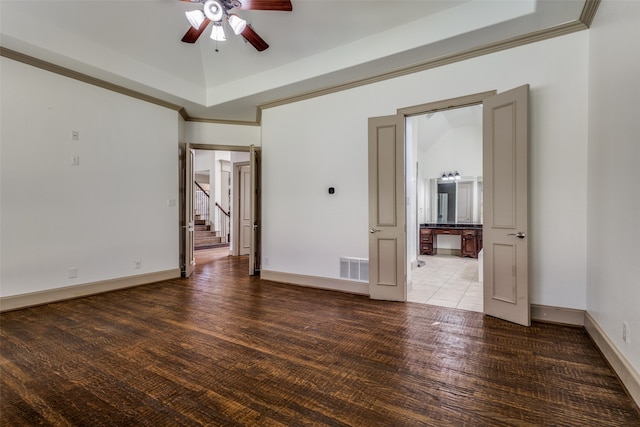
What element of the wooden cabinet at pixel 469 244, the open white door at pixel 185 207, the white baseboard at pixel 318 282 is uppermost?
the open white door at pixel 185 207

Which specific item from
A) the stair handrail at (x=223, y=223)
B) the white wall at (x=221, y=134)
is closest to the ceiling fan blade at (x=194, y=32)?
the white wall at (x=221, y=134)

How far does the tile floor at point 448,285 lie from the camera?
3.95 metres

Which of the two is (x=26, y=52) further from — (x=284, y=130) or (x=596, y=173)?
(x=596, y=173)

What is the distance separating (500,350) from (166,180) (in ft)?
17.5

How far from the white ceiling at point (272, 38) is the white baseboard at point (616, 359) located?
9.56 feet

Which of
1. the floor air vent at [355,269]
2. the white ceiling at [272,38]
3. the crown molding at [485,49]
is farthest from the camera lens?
the floor air vent at [355,269]

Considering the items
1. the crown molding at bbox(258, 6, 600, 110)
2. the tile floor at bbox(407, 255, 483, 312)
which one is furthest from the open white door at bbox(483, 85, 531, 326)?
the crown molding at bbox(258, 6, 600, 110)

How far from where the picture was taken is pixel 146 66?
14.9 feet

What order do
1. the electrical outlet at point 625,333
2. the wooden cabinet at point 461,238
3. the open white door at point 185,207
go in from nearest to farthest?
1. the electrical outlet at point 625,333
2. the open white door at point 185,207
3. the wooden cabinet at point 461,238

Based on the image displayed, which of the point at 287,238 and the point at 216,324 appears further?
the point at 287,238

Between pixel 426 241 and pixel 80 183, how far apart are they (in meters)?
7.59

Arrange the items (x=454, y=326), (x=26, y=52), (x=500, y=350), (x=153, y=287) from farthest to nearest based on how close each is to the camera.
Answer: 1. (x=153, y=287)
2. (x=26, y=52)
3. (x=454, y=326)
4. (x=500, y=350)

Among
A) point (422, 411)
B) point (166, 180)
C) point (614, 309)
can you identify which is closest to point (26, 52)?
point (166, 180)

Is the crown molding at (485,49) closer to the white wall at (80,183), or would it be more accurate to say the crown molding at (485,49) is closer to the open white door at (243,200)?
the white wall at (80,183)
